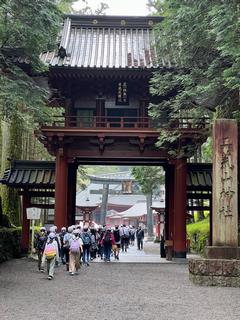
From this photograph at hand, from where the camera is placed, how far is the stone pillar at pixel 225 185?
13.0 m

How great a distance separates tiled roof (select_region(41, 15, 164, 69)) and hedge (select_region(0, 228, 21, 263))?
7425 mm

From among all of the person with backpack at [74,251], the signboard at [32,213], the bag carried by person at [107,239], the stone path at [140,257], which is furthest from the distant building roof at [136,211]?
the person with backpack at [74,251]

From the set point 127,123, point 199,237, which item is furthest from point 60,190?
point 199,237

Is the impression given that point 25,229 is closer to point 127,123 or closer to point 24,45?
point 127,123

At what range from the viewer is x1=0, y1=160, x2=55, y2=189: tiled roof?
2089 centimetres

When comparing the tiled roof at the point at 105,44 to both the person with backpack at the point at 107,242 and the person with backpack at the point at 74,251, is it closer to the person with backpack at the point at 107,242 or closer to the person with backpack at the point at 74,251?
the person with backpack at the point at 107,242

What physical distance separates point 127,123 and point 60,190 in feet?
13.6

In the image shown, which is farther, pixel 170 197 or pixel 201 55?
pixel 170 197

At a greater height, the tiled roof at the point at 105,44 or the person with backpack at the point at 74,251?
the tiled roof at the point at 105,44

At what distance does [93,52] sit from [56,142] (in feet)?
16.8

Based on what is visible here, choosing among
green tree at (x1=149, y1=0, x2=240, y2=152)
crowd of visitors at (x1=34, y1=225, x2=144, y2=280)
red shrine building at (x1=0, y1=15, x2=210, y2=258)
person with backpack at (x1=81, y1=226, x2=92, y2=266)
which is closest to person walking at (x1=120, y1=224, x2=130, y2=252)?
crowd of visitors at (x1=34, y1=225, x2=144, y2=280)

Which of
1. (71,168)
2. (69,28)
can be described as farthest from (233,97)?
(69,28)

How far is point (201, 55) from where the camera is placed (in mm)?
16047

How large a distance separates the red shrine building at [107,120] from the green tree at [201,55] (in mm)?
1426
